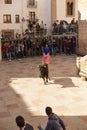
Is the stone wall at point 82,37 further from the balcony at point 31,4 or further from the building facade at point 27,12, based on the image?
the balcony at point 31,4

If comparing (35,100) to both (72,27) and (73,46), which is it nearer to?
(73,46)

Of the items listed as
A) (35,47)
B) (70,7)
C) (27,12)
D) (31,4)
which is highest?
(31,4)

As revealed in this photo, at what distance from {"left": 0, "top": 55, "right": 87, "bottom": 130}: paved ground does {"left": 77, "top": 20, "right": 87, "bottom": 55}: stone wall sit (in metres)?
5.34

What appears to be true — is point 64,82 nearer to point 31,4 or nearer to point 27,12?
point 27,12

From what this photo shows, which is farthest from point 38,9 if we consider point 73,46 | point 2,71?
point 2,71

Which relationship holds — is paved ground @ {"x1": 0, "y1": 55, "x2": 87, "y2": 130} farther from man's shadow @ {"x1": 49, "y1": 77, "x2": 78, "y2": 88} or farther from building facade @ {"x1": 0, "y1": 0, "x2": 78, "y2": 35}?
building facade @ {"x1": 0, "y1": 0, "x2": 78, "y2": 35}

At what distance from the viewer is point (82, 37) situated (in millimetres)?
25844

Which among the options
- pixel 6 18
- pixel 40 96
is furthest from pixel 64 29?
pixel 40 96

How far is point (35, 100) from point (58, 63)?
32.5 ft

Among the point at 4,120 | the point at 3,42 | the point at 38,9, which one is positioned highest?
the point at 38,9

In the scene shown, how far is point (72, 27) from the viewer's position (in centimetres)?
3139

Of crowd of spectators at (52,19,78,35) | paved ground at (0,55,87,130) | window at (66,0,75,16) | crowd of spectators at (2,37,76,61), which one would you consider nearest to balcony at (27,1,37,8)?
window at (66,0,75,16)

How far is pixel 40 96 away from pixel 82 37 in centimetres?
1329

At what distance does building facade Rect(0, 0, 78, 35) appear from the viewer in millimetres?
34531
